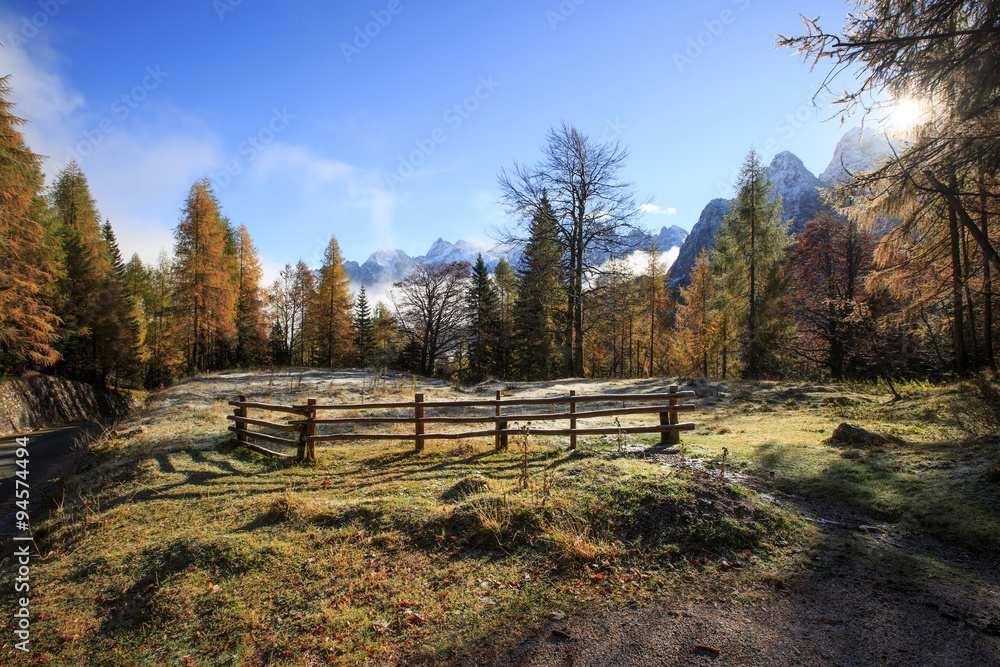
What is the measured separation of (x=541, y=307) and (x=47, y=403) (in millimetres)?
24105

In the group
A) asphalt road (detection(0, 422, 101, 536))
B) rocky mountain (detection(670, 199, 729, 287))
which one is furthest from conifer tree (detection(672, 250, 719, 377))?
rocky mountain (detection(670, 199, 729, 287))

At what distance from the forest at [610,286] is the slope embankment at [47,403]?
1.25 meters

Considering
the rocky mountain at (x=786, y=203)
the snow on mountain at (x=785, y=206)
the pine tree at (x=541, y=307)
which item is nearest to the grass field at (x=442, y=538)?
the pine tree at (x=541, y=307)

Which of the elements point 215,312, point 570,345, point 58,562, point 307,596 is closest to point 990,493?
point 307,596

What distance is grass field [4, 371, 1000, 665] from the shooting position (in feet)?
12.3

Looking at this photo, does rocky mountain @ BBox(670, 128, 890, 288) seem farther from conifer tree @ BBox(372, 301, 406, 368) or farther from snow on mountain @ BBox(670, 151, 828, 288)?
conifer tree @ BBox(372, 301, 406, 368)

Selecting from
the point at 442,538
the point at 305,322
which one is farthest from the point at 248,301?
the point at 442,538

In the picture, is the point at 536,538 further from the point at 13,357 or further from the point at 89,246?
the point at 89,246

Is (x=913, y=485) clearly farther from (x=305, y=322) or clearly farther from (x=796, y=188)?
(x=796, y=188)

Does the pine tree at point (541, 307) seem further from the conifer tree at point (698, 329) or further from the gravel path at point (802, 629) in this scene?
the gravel path at point (802, 629)

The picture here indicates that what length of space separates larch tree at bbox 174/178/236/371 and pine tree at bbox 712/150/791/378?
103 ft

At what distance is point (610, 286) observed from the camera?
830 inches

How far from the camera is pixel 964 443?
6.50 m

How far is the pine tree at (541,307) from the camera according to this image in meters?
21.2
